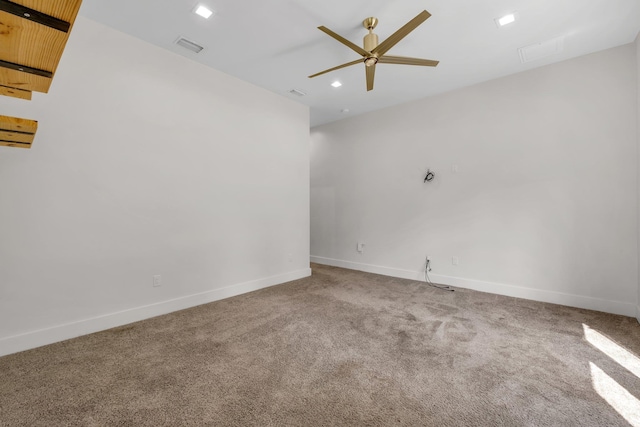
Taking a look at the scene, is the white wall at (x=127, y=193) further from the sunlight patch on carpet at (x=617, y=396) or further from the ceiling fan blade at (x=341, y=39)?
the sunlight patch on carpet at (x=617, y=396)

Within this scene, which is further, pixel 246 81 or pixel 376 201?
pixel 376 201

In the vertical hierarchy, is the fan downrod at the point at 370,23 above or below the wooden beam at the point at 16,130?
above

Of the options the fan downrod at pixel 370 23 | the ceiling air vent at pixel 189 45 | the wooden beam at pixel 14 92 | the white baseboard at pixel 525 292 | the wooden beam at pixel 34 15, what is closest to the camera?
the wooden beam at pixel 34 15

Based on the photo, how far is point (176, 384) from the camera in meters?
1.79

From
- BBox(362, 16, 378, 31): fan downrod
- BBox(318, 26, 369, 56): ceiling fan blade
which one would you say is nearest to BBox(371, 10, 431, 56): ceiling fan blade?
BBox(318, 26, 369, 56): ceiling fan blade

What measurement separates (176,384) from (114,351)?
0.84 m

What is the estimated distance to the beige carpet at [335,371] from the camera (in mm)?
1538

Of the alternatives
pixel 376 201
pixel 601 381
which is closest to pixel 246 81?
pixel 376 201

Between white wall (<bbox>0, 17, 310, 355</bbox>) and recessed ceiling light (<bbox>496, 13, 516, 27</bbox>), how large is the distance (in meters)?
2.94

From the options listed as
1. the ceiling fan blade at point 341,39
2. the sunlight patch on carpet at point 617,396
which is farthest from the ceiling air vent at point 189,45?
the sunlight patch on carpet at point 617,396

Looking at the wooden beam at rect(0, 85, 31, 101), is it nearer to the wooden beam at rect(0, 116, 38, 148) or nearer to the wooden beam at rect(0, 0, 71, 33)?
the wooden beam at rect(0, 116, 38, 148)

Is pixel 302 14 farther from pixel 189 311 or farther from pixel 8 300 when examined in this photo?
pixel 8 300

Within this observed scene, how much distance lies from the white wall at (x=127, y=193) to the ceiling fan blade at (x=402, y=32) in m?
2.15

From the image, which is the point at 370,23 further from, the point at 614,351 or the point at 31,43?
the point at 614,351
